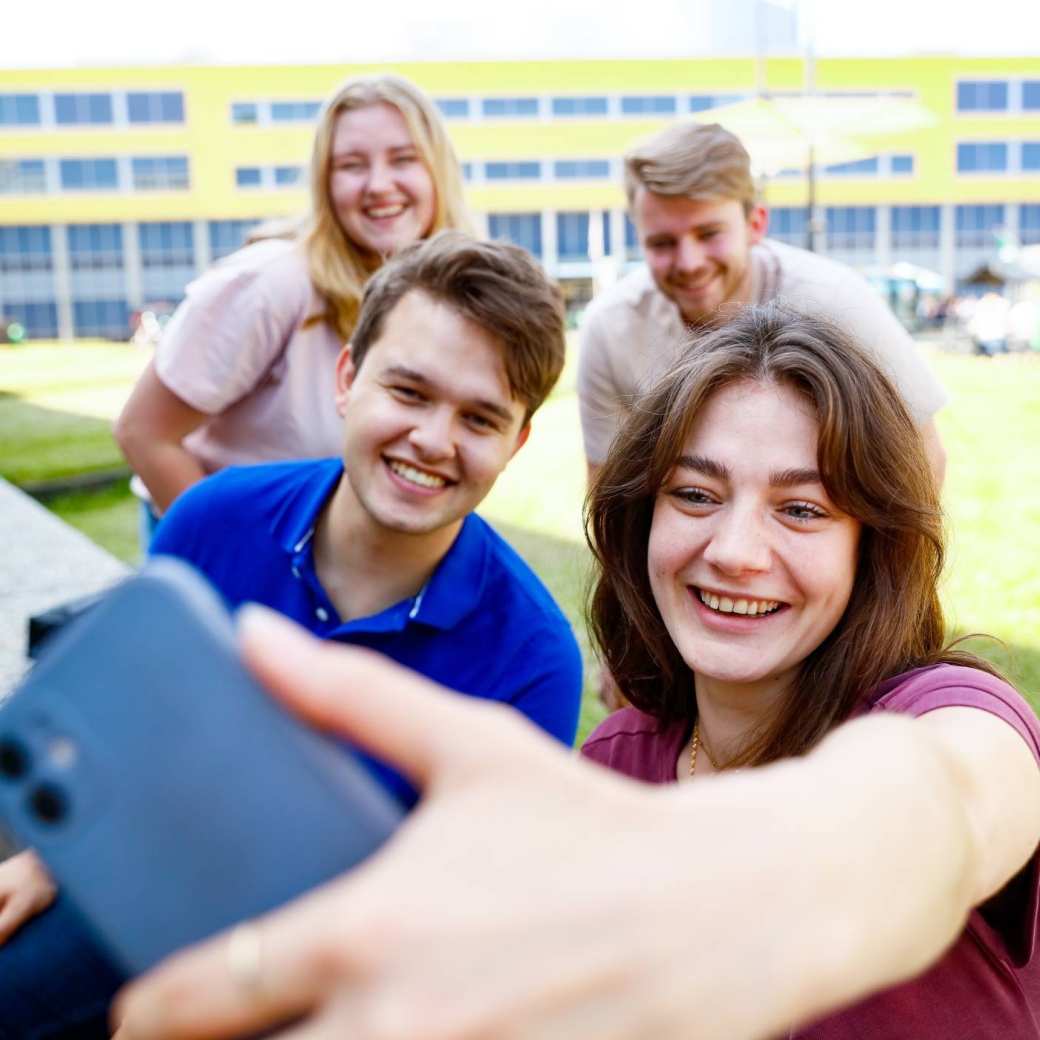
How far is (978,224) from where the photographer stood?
158 ft

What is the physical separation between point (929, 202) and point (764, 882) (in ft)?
168

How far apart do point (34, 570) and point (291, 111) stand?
150 ft

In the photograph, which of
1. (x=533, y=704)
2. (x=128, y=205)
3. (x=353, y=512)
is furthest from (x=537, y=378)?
(x=128, y=205)

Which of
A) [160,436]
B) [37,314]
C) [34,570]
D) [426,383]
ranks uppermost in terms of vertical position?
[426,383]

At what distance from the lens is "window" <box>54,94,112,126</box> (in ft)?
156

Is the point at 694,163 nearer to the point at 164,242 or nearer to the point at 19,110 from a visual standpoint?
the point at 164,242

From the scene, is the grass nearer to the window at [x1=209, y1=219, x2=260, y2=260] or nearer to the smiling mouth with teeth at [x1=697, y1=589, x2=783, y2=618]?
the smiling mouth with teeth at [x1=697, y1=589, x2=783, y2=618]

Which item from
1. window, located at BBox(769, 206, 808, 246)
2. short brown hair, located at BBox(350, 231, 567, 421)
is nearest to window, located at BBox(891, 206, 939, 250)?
window, located at BBox(769, 206, 808, 246)

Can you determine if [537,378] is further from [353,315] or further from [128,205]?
[128,205]

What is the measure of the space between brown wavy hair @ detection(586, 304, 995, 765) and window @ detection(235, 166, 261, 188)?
48.7 meters

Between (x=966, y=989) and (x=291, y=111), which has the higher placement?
(x=291, y=111)

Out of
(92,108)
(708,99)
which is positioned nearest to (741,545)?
(708,99)

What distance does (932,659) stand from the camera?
146 cm

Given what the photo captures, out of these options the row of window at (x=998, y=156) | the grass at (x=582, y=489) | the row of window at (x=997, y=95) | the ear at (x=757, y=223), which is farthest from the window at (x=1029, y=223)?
the ear at (x=757, y=223)
